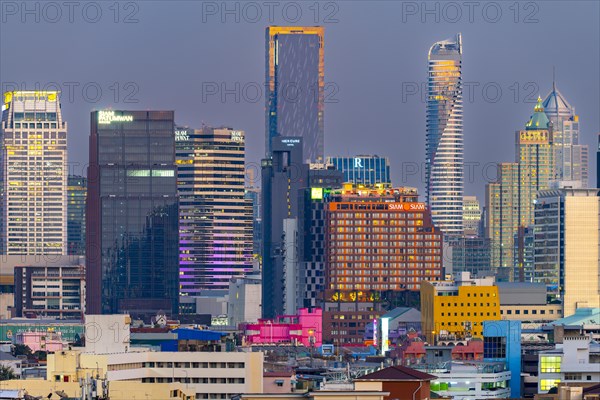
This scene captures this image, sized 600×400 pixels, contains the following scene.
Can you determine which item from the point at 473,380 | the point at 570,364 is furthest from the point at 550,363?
the point at 570,364

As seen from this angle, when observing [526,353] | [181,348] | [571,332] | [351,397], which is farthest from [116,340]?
[571,332]

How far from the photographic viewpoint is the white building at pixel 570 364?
379ft

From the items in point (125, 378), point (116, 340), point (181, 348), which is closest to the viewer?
point (125, 378)

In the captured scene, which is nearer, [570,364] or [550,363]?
[570,364]

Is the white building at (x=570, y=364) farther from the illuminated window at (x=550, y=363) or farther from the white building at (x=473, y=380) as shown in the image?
the white building at (x=473, y=380)

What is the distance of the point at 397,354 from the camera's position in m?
173

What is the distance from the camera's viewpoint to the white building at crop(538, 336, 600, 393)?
115438 millimetres

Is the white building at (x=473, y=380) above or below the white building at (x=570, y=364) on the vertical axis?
below

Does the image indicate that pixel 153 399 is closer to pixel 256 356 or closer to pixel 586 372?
pixel 256 356

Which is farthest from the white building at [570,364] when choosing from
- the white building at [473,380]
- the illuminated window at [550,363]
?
the white building at [473,380]

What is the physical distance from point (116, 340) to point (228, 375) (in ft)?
29.4

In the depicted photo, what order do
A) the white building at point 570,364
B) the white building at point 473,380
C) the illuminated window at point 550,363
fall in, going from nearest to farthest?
the white building at point 570,364, the white building at point 473,380, the illuminated window at point 550,363

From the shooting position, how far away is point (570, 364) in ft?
393

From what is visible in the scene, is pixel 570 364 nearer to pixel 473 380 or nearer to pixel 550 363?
pixel 550 363
